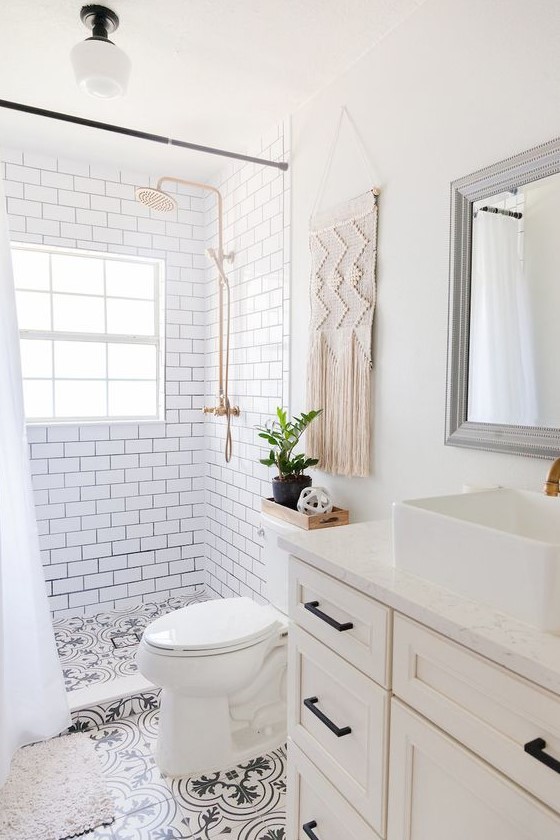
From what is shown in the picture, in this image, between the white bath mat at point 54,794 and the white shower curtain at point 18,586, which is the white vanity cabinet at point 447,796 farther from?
the white shower curtain at point 18,586

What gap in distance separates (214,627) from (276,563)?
0.34 meters

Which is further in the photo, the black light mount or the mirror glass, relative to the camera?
the black light mount

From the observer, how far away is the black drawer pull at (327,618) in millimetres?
1142

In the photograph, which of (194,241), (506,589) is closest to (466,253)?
(506,589)

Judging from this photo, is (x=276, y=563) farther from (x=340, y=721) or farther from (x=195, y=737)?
(x=340, y=721)

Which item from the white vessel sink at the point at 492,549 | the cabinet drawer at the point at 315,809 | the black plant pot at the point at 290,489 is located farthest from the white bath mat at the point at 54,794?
the white vessel sink at the point at 492,549

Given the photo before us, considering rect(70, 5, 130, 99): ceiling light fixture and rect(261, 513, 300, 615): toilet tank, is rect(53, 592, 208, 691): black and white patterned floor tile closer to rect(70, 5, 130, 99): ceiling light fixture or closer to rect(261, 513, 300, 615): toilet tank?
rect(261, 513, 300, 615): toilet tank

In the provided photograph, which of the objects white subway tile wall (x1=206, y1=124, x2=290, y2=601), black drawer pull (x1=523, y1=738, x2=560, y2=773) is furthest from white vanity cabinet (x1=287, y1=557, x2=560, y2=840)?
white subway tile wall (x1=206, y1=124, x2=290, y2=601)

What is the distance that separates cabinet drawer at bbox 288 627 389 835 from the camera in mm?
1074

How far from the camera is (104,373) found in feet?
10.6

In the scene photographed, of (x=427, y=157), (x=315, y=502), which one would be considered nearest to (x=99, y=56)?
(x=427, y=157)

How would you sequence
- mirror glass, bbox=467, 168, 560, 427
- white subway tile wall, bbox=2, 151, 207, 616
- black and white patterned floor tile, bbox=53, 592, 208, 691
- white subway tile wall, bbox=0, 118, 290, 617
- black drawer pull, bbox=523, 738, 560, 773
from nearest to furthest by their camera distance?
black drawer pull, bbox=523, 738, 560, 773, mirror glass, bbox=467, 168, 560, 427, black and white patterned floor tile, bbox=53, 592, 208, 691, white subway tile wall, bbox=0, 118, 290, 617, white subway tile wall, bbox=2, 151, 207, 616

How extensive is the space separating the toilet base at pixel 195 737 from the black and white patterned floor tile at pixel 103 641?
64cm

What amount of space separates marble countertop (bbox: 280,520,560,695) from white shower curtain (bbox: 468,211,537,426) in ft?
1.54
